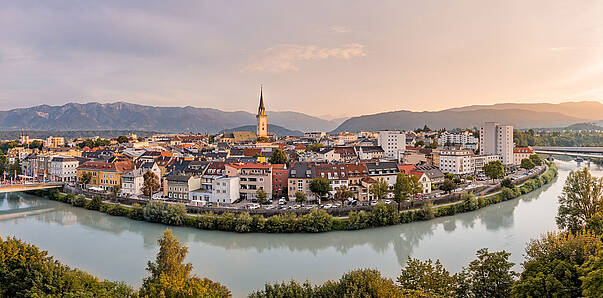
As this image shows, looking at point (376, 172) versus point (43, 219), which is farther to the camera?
point (376, 172)

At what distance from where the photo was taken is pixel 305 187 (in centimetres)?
1817

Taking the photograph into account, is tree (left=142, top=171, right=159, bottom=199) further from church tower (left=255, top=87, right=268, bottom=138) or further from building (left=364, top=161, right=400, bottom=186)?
church tower (left=255, top=87, right=268, bottom=138)

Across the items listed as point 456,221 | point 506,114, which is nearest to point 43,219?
point 456,221

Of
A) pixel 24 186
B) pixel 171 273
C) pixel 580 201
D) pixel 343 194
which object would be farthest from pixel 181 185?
pixel 580 201

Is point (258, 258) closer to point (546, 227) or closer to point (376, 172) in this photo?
point (376, 172)

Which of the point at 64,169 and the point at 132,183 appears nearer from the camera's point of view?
the point at 132,183

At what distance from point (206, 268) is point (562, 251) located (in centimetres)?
868

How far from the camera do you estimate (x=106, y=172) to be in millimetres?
22328

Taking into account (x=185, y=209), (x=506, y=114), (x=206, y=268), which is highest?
(x=506, y=114)

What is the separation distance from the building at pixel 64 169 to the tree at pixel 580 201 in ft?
92.2

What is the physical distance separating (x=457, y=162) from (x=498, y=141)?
Result: 11.1 meters

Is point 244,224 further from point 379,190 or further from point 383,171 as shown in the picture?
point 383,171

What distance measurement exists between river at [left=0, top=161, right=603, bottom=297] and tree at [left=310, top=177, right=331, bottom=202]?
11.0 feet

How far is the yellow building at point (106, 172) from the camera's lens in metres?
21.8
